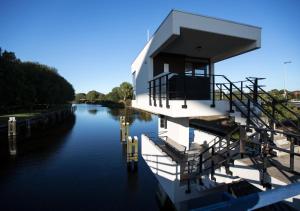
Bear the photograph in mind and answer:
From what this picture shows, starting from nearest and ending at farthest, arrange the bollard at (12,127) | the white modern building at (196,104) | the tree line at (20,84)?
the white modern building at (196,104) < the bollard at (12,127) < the tree line at (20,84)

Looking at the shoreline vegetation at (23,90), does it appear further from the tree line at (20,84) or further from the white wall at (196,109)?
the white wall at (196,109)

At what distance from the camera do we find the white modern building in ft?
22.9

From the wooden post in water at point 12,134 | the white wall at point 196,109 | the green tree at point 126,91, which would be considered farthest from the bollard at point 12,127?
the green tree at point 126,91

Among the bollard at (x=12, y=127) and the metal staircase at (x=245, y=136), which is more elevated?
the metal staircase at (x=245, y=136)

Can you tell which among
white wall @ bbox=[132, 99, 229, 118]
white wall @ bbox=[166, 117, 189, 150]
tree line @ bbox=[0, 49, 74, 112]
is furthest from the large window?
tree line @ bbox=[0, 49, 74, 112]

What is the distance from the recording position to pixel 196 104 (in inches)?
324

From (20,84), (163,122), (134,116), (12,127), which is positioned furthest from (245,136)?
(134,116)

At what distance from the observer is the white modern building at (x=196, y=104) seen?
275 inches

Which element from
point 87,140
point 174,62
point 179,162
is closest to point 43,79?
point 87,140

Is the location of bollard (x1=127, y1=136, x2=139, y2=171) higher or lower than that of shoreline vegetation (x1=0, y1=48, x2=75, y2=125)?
lower

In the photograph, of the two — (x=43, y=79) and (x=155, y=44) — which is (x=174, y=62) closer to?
(x=155, y=44)

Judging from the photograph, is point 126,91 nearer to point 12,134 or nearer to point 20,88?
point 20,88

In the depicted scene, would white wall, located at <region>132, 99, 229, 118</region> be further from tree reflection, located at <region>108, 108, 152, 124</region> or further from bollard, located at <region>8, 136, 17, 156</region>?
tree reflection, located at <region>108, 108, 152, 124</region>

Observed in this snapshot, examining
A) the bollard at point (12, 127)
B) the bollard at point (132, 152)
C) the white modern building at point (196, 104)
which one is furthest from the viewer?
the bollard at point (12, 127)
